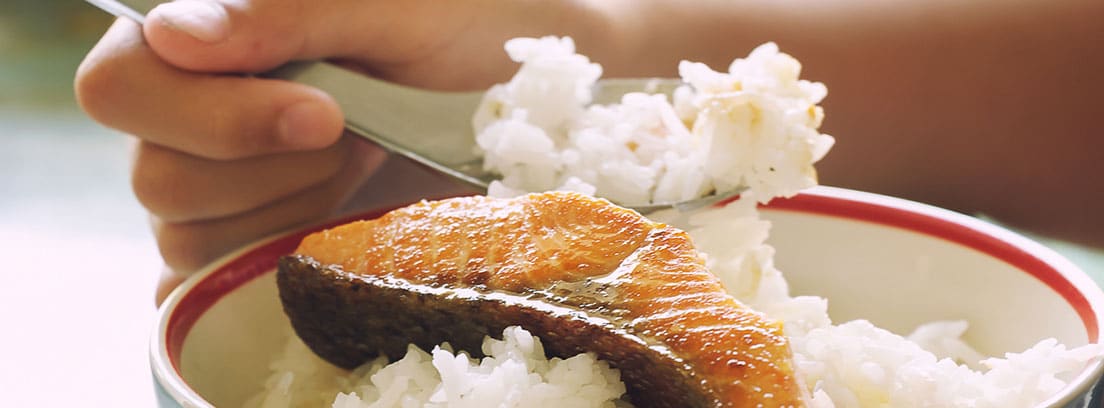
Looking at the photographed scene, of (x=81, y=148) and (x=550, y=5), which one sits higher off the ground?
(x=550, y=5)

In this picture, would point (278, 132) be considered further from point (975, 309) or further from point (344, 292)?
point (975, 309)

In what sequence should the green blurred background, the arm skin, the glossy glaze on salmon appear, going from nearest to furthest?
the glossy glaze on salmon < the arm skin < the green blurred background

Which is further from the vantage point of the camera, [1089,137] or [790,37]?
[790,37]

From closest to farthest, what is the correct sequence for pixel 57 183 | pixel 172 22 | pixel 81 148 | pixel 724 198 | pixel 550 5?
1. pixel 724 198
2. pixel 172 22
3. pixel 550 5
4. pixel 57 183
5. pixel 81 148

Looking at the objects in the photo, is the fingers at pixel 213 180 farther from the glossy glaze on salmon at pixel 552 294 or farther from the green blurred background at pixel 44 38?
the green blurred background at pixel 44 38

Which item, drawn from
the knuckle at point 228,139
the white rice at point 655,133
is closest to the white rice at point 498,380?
the white rice at point 655,133

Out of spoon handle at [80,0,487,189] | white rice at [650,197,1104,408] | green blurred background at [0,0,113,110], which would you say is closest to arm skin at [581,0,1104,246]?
spoon handle at [80,0,487,189]

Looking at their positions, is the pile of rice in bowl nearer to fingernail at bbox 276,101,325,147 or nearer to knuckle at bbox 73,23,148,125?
fingernail at bbox 276,101,325,147

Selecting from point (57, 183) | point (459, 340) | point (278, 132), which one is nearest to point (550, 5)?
point (278, 132)
